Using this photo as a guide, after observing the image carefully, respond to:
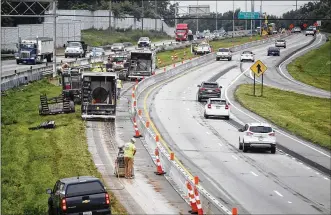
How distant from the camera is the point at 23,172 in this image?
112 feet

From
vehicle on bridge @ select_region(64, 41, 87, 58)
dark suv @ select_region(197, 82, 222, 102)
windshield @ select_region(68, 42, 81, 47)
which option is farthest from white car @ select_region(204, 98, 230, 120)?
windshield @ select_region(68, 42, 81, 47)

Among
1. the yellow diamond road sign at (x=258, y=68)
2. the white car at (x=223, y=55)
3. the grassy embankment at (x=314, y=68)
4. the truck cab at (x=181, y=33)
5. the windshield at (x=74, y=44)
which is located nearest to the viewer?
A: the yellow diamond road sign at (x=258, y=68)

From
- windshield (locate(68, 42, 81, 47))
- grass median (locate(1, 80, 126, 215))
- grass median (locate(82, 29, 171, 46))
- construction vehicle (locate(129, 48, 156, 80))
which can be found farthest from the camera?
grass median (locate(82, 29, 171, 46))

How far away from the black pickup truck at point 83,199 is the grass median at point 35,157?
2138mm

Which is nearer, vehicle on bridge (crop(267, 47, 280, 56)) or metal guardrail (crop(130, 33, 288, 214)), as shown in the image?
metal guardrail (crop(130, 33, 288, 214))

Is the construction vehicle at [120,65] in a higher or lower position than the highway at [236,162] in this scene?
higher

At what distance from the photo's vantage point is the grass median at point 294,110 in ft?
166

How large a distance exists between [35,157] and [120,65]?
44.7 metres

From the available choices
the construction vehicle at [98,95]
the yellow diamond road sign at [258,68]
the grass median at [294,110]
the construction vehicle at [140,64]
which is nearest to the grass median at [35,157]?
the construction vehicle at [98,95]

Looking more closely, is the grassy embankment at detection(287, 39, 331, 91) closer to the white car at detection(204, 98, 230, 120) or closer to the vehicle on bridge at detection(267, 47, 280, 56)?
the vehicle on bridge at detection(267, 47, 280, 56)

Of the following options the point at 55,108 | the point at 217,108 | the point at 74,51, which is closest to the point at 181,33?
the point at 74,51

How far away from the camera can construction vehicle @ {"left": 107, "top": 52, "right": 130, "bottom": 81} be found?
78.1 m

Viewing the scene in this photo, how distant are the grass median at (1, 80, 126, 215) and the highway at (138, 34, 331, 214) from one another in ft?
15.3

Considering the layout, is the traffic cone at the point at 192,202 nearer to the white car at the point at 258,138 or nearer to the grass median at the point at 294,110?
the white car at the point at 258,138
